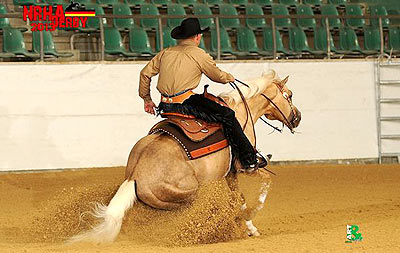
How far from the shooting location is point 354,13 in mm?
15422

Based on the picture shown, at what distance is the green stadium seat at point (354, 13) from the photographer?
15211 mm

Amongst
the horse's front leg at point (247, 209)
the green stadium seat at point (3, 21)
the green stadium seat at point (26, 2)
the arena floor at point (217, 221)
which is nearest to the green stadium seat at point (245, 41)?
the green stadium seat at point (26, 2)

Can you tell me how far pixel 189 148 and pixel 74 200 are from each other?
143 cm

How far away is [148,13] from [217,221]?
807 cm

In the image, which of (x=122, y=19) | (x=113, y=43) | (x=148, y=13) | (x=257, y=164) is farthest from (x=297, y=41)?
(x=257, y=164)

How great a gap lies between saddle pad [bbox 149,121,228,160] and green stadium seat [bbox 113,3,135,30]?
23.9 feet

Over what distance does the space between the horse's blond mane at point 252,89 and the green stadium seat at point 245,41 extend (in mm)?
5969

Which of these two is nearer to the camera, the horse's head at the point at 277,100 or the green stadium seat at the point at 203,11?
the horse's head at the point at 277,100

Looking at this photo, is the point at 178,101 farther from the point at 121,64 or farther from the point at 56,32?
the point at 56,32

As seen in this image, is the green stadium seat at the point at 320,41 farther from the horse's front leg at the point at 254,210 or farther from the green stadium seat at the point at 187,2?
the horse's front leg at the point at 254,210

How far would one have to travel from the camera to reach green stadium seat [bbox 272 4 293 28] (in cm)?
1448

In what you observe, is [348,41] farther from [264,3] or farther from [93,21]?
[93,21]

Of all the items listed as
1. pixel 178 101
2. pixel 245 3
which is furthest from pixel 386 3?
pixel 178 101

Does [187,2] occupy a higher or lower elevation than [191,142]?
higher
